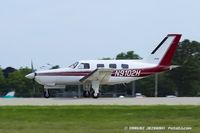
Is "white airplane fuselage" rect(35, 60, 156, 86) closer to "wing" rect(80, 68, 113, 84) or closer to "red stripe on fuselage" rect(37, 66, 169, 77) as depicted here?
"red stripe on fuselage" rect(37, 66, 169, 77)

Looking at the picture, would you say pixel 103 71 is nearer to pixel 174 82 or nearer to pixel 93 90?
pixel 93 90

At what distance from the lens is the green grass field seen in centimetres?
1858

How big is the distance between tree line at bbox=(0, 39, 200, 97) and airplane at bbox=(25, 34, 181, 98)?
41949mm

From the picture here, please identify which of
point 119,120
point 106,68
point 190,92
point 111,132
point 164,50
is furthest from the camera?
point 190,92

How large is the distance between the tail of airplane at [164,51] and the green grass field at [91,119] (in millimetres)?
18980

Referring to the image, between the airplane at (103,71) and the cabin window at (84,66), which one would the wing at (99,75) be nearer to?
the airplane at (103,71)

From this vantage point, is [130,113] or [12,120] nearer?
[12,120]

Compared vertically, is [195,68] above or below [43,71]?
below

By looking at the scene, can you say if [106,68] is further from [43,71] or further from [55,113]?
[55,113]

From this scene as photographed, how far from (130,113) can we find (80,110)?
204cm

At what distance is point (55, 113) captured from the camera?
23.5 meters

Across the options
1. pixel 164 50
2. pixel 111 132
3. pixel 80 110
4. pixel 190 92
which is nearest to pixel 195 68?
pixel 190 92

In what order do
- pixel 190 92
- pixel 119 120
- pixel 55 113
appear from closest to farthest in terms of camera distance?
pixel 119 120
pixel 55 113
pixel 190 92

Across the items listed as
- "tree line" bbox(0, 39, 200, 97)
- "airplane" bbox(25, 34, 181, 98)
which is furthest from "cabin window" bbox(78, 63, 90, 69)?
"tree line" bbox(0, 39, 200, 97)
